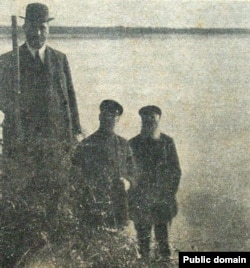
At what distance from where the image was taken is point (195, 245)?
18.5ft

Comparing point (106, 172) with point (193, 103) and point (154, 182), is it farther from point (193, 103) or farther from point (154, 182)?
point (193, 103)

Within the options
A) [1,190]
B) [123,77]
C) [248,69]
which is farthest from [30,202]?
[248,69]

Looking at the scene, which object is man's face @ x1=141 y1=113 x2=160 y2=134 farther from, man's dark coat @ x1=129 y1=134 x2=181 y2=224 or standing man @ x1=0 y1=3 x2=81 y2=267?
standing man @ x1=0 y1=3 x2=81 y2=267

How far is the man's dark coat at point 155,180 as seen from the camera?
563 cm

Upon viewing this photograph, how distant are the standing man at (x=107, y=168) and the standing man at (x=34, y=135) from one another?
0.17m

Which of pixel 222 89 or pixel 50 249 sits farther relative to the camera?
pixel 222 89

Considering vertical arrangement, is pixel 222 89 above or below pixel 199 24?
below

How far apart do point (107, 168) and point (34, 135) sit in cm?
73

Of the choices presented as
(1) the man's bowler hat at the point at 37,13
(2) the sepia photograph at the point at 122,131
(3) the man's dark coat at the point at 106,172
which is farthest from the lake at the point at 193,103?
(1) the man's bowler hat at the point at 37,13

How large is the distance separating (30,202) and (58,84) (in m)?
1.11

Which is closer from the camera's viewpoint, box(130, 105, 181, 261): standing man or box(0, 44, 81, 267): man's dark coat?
box(0, 44, 81, 267): man's dark coat

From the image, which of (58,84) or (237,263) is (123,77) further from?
(237,263)

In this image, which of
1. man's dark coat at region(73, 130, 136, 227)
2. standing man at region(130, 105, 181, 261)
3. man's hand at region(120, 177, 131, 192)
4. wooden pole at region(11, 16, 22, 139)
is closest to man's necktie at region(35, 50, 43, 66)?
wooden pole at region(11, 16, 22, 139)

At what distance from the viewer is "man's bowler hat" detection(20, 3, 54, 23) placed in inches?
221
